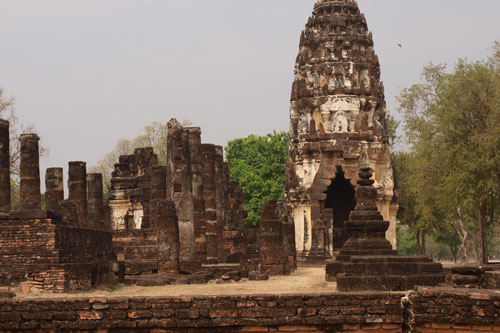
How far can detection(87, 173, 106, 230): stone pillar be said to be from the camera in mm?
31234

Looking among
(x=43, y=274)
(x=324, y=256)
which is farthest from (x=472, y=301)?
(x=324, y=256)

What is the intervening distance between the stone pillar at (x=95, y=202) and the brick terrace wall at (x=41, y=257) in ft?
44.3

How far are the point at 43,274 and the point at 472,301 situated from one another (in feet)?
32.9

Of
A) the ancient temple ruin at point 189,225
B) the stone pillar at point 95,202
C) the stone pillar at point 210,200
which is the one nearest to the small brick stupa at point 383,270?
the ancient temple ruin at point 189,225

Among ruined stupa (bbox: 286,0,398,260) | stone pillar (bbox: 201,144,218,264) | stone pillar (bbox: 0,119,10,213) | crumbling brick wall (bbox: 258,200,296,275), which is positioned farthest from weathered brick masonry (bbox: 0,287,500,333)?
ruined stupa (bbox: 286,0,398,260)

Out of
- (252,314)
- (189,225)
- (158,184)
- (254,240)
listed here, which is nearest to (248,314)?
(252,314)

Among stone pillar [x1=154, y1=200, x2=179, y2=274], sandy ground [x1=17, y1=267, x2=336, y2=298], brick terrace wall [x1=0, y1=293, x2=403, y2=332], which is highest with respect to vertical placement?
stone pillar [x1=154, y1=200, x2=179, y2=274]

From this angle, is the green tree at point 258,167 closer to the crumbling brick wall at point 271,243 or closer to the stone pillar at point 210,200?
the stone pillar at point 210,200

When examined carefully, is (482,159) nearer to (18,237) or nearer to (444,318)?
(18,237)

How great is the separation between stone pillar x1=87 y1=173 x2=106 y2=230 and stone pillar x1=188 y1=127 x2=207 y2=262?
24.4ft

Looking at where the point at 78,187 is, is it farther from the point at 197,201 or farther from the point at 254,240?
the point at 254,240

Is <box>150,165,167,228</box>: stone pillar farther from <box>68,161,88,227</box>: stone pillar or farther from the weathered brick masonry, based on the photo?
the weathered brick masonry

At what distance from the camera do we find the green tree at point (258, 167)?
48188 mm

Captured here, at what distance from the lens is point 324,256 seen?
3052 cm
